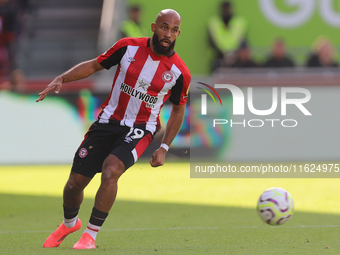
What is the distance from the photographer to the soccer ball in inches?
217

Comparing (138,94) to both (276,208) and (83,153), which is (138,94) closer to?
(83,153)

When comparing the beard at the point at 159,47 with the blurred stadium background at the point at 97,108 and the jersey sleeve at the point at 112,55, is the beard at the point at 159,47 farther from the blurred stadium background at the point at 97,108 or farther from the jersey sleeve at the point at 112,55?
the blurred stadium background at the point at 97,108

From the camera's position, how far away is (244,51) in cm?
1371

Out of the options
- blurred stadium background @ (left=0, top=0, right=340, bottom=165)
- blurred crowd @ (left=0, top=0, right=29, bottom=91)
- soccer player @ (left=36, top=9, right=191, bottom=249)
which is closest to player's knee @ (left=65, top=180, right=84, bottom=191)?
soccer player @ (left=36, top=9, right=191, bottom=249)

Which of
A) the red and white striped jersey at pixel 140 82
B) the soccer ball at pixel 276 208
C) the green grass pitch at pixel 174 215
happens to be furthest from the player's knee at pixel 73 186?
the soccer ball at pixel 276 208

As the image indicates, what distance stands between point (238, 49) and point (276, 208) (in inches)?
375

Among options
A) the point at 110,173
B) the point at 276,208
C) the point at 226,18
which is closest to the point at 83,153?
the point at 110,173

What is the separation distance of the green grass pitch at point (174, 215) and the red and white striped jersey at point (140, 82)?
1.21 metres

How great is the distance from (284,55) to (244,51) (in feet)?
3.57

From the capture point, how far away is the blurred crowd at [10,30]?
556 inches

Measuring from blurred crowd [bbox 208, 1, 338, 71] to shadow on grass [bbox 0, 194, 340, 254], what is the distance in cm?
650

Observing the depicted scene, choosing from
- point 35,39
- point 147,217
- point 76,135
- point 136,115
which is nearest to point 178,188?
point 147,217

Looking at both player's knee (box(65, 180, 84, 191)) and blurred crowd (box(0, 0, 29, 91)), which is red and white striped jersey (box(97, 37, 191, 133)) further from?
blurred crowd (box(0, 0, 29, 91))

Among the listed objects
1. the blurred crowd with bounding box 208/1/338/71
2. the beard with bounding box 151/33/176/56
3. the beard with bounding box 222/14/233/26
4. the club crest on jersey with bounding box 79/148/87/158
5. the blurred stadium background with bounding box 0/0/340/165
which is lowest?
the blurred stadium background with bounding box 0/0/340/165
